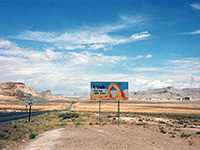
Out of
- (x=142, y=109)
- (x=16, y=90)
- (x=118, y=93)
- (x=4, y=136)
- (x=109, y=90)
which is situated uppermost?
(x=16, y=90)

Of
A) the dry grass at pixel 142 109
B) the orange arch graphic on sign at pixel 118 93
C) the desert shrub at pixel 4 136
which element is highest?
the orange arch graphic on sign at pixel 118 93

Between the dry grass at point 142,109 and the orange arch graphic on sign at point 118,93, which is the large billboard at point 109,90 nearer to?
the orange arch graphic on sign at point 118,93

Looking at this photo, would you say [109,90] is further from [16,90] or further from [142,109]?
[16,90]

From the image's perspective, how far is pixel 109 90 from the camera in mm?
29422

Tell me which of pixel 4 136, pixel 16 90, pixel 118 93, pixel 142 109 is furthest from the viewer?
pixel 16 90

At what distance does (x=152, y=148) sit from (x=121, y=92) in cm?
1379

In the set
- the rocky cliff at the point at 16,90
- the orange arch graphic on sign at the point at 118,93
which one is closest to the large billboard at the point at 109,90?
the orange arch graphic on sign at the point at 118,93

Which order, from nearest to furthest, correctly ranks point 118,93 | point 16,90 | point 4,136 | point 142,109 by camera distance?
point 4,136 < point 118,93 < point 142,109 < point 16,90

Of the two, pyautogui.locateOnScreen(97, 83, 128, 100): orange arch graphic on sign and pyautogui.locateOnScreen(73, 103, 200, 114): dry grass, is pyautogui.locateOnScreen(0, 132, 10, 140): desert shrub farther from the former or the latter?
pyautogui.locateOnScreen(73, 103, 200, 114): dry grass

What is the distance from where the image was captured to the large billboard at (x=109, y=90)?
29359 millimetres

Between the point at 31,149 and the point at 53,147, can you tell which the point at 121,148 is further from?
the point at 31,149

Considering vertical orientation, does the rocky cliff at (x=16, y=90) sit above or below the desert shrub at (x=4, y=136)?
above

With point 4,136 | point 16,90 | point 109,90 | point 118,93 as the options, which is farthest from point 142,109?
point 16,90

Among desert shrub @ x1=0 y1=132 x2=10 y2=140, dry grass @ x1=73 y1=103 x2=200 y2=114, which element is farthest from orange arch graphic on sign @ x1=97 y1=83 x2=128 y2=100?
dry grass @ x1=73 y1=103 x2=200 y2=114
